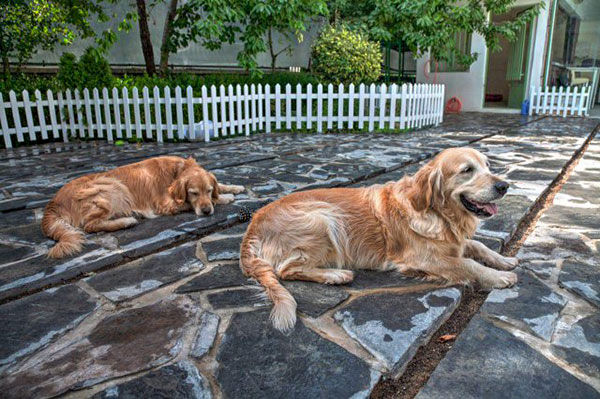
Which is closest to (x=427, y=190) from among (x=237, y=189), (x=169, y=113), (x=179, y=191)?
(x=179, y=191)

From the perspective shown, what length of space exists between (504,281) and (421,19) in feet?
38.8

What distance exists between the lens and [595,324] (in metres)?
2.23

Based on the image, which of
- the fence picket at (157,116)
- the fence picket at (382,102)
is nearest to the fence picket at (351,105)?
the fence picket at (382,102)

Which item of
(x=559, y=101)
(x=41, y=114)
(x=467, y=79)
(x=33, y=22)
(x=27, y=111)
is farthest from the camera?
(x=467, y=79)

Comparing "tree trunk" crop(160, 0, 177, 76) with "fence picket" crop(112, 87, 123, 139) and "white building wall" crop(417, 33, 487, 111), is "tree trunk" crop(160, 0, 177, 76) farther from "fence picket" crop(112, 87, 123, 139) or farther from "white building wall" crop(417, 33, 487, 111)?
"white building wall" crop(417, 33, 487, 111)

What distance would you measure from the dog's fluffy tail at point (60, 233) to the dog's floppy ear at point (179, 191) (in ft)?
3.18

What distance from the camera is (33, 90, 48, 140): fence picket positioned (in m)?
9.20

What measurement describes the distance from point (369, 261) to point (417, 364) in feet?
3.29

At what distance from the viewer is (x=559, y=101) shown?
605 inches

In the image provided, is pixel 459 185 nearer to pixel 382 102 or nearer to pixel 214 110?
pixel 214 110

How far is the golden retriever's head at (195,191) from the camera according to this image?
14.0 ft

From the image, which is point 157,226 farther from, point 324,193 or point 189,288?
point 324,193

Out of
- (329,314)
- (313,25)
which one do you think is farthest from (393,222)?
(313,25)

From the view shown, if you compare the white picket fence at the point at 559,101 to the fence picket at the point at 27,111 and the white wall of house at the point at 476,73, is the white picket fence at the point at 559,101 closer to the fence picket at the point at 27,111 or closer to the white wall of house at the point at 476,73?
the white wall of house at the point at 476,73
